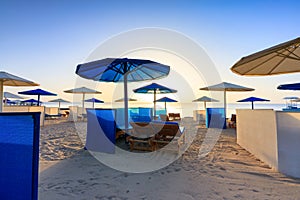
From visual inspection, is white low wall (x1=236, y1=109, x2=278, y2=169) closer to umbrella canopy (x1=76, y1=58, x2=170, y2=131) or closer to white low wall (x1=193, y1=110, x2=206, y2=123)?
umbrella canopy (x1=76, y1=58, x2=170, y2=131)

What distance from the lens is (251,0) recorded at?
21.3 ft

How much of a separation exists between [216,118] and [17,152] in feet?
29.6

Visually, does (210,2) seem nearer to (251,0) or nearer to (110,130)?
(251,0)

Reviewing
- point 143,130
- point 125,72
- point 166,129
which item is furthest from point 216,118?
point 125,72

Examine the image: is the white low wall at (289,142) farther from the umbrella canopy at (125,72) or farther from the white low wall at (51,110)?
the white low wall at (51,110)

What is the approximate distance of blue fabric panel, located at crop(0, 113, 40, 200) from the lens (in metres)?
1.51

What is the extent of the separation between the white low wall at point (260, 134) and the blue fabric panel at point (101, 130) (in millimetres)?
3464

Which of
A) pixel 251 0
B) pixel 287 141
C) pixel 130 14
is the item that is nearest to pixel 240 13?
pixel 251 0

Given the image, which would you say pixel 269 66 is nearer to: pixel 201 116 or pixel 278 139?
pixel 278 139

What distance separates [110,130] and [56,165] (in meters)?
1.47

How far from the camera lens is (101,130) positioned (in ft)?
14.6

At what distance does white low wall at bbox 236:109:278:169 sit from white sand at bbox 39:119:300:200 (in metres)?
0.23

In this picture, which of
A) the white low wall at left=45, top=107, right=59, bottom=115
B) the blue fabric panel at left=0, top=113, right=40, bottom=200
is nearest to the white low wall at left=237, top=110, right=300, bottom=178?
the blue fabric panel at left=0, top=113, right=40, bottom=200

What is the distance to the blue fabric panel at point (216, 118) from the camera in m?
9.11
